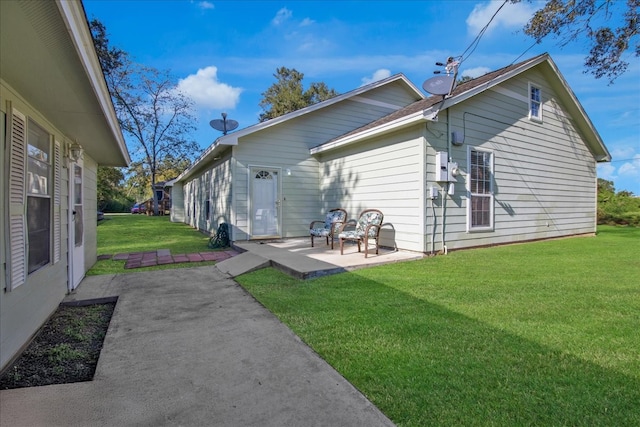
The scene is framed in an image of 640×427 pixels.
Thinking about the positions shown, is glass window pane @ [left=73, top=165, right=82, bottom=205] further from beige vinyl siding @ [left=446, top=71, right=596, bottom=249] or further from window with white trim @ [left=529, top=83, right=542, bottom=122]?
window with white trim @ [left=529, top=83, right=542, bottom=122]

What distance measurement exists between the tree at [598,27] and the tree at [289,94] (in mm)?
22247

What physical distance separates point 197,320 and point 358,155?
237 inches

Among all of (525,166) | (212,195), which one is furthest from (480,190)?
(212,195)

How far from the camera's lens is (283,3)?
1016cm

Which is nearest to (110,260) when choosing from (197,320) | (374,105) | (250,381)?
(197,320)

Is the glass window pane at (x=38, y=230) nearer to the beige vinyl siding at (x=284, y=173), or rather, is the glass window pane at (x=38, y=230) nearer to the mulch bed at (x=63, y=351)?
the mulch bed at (x=63, y=351)

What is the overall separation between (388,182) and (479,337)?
16.4ft

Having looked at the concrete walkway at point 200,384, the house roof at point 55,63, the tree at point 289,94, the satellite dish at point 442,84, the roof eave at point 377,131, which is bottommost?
the concrete walkway at point 200,384

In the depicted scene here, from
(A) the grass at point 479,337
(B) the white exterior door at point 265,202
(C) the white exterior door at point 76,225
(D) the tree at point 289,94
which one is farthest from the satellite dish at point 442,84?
(D) the tree at point 289,94

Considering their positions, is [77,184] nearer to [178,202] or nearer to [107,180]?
[178,202]

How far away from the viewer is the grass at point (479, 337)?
1.91 metres

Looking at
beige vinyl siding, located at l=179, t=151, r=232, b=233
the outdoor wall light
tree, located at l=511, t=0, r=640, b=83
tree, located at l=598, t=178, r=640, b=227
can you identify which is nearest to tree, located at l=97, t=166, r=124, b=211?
beige vinyl siding, located at l=179, t=151, r=232, b=233

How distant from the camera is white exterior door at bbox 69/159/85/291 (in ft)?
15.2

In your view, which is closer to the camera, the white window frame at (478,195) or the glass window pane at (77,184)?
the glass window pane at (77,184)
